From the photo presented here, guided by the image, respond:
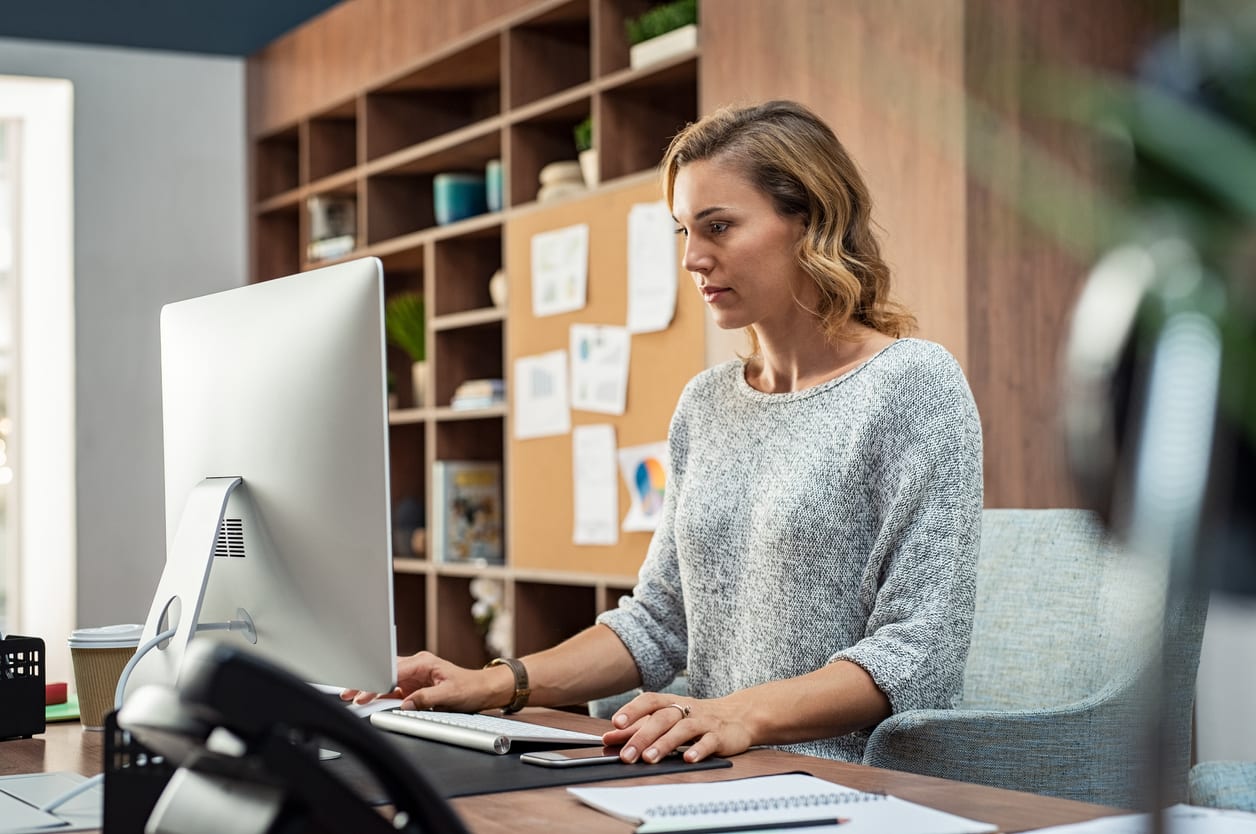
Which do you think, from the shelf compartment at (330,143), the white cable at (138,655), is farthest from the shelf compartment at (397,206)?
Result: the white cable at (138,655)

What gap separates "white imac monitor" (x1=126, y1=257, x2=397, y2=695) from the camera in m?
1.17

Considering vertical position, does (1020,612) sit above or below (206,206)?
below

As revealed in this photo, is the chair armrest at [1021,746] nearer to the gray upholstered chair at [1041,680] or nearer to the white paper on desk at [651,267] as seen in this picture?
the gray upholstered chair at [1041,680]

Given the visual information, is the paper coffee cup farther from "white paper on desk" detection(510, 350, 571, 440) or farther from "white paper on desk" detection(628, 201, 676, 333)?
"white paper on desk" detection(510, 350, 571, 440)

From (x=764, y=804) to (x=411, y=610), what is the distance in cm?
370

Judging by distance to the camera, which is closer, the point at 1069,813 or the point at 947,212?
the point at 1069,813

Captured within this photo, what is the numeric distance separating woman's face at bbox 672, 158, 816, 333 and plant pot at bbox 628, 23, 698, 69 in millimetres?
1475

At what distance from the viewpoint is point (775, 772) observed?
3.92 feet

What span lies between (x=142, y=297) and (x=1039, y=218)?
518cm

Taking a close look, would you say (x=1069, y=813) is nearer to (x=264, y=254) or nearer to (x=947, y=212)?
(x=947, y=212)

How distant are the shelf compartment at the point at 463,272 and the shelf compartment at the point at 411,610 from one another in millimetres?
927

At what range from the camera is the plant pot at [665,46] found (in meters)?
3.20

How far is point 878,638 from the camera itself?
1563 mm

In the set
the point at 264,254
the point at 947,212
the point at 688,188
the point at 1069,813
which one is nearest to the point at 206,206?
the point at 264,254
